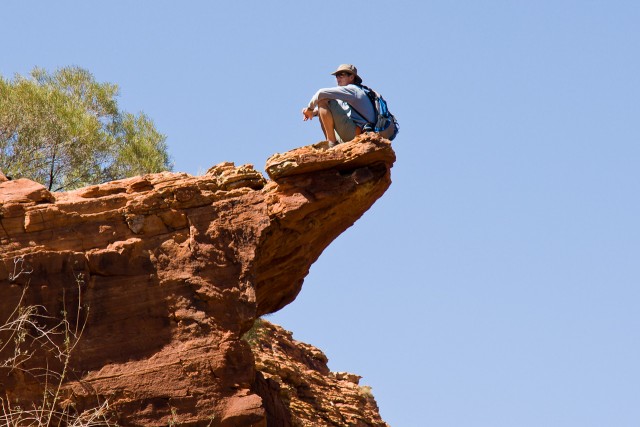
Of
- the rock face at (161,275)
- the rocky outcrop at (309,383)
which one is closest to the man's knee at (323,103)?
the rock face at (161,275)

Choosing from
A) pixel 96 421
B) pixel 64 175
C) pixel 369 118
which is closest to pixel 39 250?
pixel 96 421

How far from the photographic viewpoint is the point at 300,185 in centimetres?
1396

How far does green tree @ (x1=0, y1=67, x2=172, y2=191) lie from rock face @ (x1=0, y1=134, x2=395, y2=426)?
19.1 ft

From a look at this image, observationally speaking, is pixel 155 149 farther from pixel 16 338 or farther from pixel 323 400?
pixel 16 338

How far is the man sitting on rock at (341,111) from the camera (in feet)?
46.9

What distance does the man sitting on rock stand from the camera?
46.9 ft

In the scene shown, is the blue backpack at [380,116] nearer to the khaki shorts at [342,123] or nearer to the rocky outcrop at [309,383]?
the khaki shorts at [342,123]

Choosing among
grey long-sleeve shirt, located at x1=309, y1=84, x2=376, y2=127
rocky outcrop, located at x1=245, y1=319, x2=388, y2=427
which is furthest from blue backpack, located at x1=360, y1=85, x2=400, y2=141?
rocky outcrop, located at x1=245, y1=319, x2=388, y2=427

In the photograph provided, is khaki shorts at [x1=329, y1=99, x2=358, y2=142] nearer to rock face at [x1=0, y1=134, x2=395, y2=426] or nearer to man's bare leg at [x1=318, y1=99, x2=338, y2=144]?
man's bare leg at [x1=318, y1=99, x2=338, y2=144]

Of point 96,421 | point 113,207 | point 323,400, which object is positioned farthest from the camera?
point 323,400

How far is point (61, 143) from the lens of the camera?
20.5 metres

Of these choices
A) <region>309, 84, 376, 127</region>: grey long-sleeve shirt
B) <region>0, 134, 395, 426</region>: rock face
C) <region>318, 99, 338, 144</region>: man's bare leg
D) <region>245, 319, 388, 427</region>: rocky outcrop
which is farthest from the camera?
<region>245, 319, 388, 427</region>: rocky outcrop

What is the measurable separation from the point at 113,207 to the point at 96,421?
2.27 meters

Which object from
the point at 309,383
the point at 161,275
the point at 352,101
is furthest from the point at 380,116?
the point at 309,383
